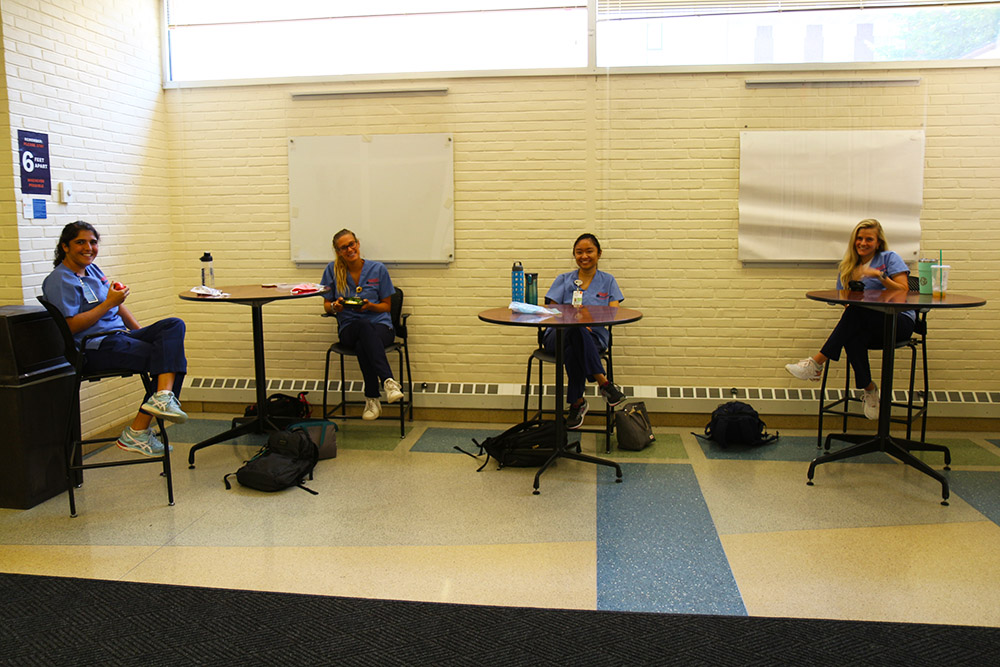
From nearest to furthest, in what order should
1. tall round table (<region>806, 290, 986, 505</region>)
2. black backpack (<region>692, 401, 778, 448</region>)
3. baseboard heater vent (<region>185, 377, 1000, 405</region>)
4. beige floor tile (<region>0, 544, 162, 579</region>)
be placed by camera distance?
beige floor tile (<region>0, 544, 162, 579</region>) → tall round table (<region>806, 290, 986, 505</region>) → black backpack (<region>692, 401, 778, 448</region>) → baseboard heater vent (<region>185, 377, 1000, 405</region>)

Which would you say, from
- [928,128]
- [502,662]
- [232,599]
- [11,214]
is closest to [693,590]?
[502,662]

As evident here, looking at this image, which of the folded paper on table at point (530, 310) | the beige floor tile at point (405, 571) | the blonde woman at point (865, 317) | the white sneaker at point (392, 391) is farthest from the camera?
the white sneaker at point (392, 391)

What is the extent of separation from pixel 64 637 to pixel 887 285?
4.33 m

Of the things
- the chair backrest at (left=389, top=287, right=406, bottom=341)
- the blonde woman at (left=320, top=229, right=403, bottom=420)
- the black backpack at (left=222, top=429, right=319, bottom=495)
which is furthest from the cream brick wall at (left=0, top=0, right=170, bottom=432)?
the chair backrest at (left=389, top=287, right=406, bottom=341)

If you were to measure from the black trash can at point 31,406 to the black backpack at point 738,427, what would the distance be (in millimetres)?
3588

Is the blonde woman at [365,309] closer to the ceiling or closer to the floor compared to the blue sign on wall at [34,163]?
closer to the floor

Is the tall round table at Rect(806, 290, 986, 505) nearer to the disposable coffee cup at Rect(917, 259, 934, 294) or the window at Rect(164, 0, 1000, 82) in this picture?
the disposable coffee cup at Rect(917, 259, 934, 294)

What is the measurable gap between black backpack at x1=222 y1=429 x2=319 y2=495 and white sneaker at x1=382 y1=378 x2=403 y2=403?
0.63 m

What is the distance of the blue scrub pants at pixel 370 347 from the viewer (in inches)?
188

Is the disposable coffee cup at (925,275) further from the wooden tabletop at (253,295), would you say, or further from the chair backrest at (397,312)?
the wooden tabletop at (253,295)

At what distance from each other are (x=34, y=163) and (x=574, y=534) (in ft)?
11.9

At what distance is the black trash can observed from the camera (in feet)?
11.8

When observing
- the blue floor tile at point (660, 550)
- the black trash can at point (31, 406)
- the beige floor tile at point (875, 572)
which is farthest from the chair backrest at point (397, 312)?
the beige floor tile at point (875, 572)

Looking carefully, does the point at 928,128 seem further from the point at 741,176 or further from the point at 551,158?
the point at 551,158
